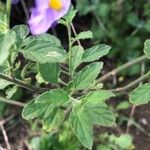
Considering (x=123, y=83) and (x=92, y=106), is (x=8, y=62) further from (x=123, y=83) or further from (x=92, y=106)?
(x=123, y=83)

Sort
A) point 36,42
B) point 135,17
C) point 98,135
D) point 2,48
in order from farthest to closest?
point 135,17, point 98,135, point 36,42, point 2,48

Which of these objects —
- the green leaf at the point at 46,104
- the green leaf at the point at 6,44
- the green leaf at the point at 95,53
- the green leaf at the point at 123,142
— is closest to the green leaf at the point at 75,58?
the green leaf at the point at 95,53

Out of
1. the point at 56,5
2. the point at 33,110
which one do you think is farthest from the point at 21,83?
the point at 56,5

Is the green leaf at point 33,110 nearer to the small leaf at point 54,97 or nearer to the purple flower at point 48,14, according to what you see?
the small leaf at point 54,97

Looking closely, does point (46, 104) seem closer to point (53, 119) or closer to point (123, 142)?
point (53, 119)

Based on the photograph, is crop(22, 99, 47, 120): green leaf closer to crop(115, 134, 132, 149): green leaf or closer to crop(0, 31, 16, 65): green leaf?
crop(0, 31, 16, 65): green leaf

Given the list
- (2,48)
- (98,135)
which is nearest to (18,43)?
(2,48)
